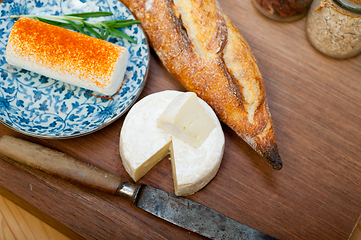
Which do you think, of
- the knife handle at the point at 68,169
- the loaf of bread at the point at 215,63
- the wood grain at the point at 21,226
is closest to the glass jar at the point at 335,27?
the loaf of bread at the point at 215,63

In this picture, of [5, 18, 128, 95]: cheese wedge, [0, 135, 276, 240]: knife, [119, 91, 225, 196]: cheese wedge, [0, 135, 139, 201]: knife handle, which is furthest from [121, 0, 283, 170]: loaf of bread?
[0, 135, 139, 201]: knife handle

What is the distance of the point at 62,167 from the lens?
1.17 m

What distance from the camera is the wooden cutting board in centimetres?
120

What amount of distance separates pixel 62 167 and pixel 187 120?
22.4 inches

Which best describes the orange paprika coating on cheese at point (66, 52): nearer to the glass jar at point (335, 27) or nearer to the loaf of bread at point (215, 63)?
the loaf of bread at point (215, 63)

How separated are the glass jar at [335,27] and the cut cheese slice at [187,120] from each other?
0.73 meters

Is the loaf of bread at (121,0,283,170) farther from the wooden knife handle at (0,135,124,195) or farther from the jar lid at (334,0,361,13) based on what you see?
the wooden knife handle at (0,135,124,195)

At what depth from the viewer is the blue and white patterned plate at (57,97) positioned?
4.14 ft

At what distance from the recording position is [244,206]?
4.08 ft

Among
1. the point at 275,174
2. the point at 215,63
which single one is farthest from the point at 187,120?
the point at 275,174

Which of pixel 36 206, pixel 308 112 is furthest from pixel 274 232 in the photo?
pixel 36 206

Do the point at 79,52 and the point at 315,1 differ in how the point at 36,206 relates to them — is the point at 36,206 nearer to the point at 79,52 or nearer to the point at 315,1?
the point at 79,52

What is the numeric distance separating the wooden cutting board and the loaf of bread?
12 centimetres

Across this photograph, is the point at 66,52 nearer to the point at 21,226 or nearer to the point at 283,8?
the point at 21,226
